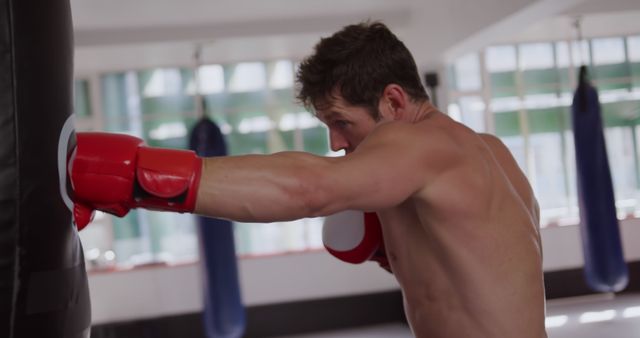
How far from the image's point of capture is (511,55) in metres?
9.22

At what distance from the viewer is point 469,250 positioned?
1331 millimetres

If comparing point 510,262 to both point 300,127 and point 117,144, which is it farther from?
point 300,127

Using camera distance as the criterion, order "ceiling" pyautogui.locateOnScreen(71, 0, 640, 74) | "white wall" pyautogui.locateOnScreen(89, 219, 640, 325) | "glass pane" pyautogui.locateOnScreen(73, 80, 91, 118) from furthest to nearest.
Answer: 1. "glass pane" pyautogui.locateOnScreen(73, 80, 91, 118)
2. "white wall" pyautogui.locateOnScreen(89, 219, 640, 325)
3. "ceiling" pyautogui.locateOnScreen(71, 0, 640, 74)

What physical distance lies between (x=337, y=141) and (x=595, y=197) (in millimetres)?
4703

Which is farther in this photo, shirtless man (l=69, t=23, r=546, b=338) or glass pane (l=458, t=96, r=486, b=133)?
glass pane (l=458, t=96, r=486, b=133)

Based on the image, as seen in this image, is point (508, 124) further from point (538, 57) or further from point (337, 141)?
point (337, 141)

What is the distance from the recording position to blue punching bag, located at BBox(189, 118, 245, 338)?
5.50 m

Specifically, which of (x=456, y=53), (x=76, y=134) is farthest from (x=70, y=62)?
(x=456, y=53)

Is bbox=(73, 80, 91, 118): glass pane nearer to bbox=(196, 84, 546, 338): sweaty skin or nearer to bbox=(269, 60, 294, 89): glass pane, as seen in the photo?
bbox=(269, 60, 294, 89): glass pane

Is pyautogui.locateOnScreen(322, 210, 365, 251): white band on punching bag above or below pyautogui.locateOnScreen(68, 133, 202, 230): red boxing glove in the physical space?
below

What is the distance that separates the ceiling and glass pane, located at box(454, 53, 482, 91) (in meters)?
2.12

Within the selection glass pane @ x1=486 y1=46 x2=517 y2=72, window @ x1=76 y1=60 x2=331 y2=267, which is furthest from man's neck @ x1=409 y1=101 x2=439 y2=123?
glass pane @ x1=486 y1=46 x2=517 y2=72

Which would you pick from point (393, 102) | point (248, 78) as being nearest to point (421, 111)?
point (393, 102)

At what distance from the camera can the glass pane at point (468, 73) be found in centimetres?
886
